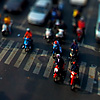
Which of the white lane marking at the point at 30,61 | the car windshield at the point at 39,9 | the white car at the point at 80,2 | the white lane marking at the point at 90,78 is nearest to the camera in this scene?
the white lane marking at the point at 90,78

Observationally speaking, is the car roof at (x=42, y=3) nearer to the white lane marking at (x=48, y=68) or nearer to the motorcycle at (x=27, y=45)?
the motorcycle at (x=27, y=45)

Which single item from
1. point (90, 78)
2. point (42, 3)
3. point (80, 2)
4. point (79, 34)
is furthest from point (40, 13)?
Result: point (90, 78)

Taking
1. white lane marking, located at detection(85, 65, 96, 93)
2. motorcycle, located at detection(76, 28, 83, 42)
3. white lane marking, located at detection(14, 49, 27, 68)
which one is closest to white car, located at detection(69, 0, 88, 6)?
motorcycle, located at detection(76, 28, 83, 42)

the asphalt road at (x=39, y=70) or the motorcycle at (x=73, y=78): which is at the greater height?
the motorcycle at (x=73, y=78)

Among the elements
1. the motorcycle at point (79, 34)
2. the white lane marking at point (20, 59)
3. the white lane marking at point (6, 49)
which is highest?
the motorcycle at point (79, 34)

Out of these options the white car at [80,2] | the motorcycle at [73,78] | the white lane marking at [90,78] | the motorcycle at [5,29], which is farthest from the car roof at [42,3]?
the motorcycle at [73,78]

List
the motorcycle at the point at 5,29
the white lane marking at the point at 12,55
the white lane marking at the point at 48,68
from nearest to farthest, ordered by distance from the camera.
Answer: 1. the white lane marking at the point at 48,68
2. the white lane marking at the point at 12,55
3. the motorcycle at the point at 5,29

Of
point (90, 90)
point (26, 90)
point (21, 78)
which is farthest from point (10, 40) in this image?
point (90, 90)

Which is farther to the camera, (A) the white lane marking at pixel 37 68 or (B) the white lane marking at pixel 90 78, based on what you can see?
(A) the white lane marking at pixel 37 68

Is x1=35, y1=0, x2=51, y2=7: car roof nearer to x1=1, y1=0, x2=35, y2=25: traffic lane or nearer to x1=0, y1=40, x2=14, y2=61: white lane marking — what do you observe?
x1=1, y1=0, x2=35, y2=25: traffic lane
